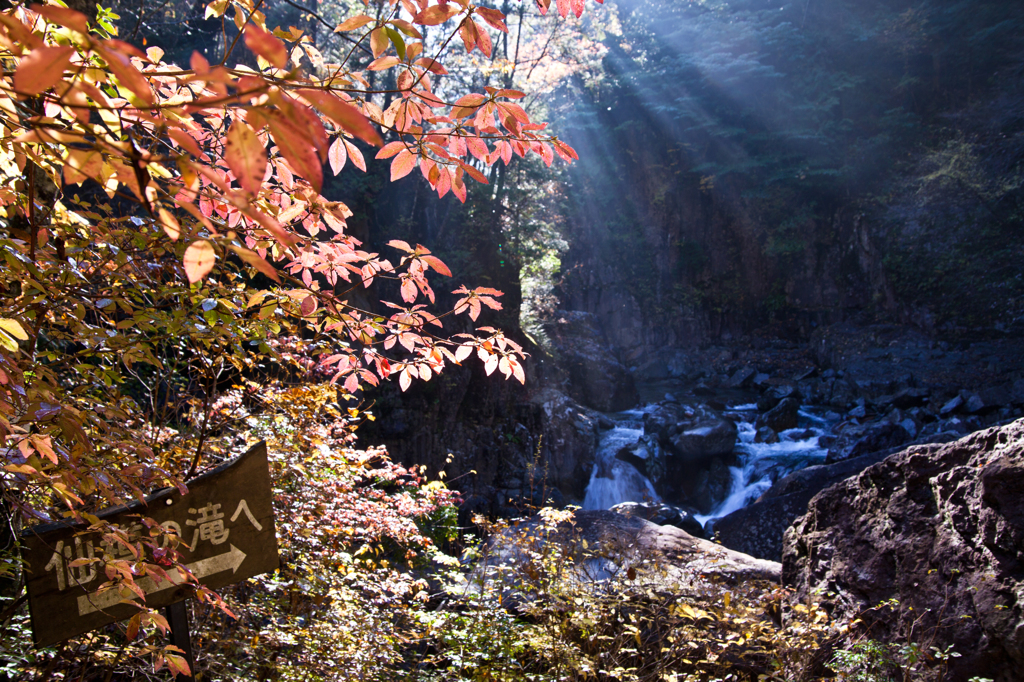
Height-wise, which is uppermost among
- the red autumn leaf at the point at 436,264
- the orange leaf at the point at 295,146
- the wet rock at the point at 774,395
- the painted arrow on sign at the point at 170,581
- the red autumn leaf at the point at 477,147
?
the wet rock at the point at 774,395

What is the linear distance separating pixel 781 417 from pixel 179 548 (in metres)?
11.3

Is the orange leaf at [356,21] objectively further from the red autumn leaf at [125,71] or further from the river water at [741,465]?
the river water at [741,465]

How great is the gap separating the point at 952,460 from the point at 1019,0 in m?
16.6

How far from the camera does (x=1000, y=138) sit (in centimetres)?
1277

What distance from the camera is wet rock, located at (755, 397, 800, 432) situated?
422 inches

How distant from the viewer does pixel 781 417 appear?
1084 cm

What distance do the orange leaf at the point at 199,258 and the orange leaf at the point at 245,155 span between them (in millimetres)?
101

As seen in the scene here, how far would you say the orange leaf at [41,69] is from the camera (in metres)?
0.52

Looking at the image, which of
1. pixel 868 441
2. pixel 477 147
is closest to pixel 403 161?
pixel 477 147

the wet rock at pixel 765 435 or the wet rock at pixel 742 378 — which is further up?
the wet rock at pixel 742 378

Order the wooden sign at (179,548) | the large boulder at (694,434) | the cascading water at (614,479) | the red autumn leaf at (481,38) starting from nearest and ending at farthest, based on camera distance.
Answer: the red autumn leaf at (481,38), the wooden sign at (179,548), the cascading water at (614,479), the large boulder at (694,434)

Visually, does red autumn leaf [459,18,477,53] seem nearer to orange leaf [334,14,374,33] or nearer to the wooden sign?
orange leaf [334,14,374,33]

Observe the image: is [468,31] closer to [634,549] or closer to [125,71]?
[125,71]

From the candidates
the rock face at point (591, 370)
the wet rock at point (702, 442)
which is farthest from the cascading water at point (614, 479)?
the rock face at point (591, 370)
